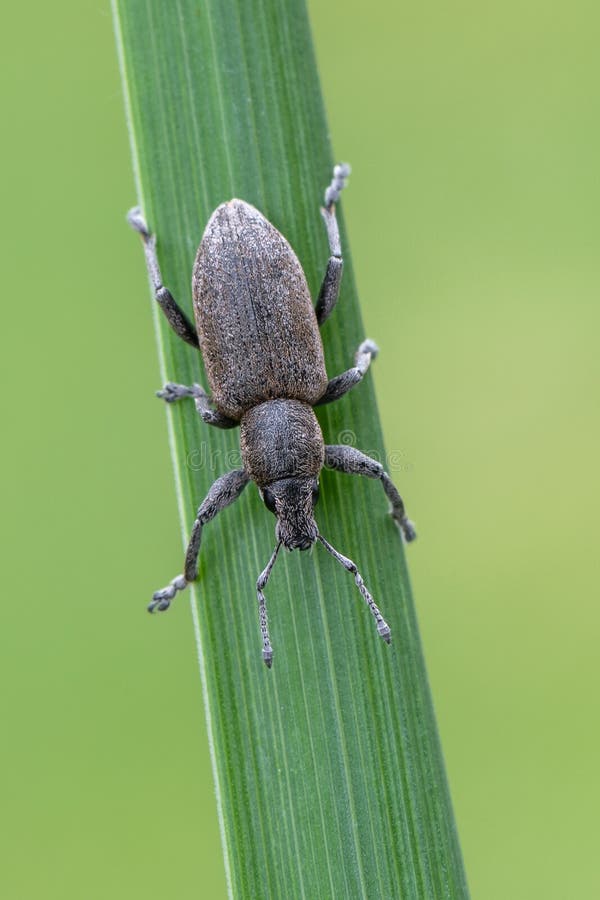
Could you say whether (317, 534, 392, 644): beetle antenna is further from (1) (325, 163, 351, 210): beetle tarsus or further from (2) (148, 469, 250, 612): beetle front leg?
(1) (325, 163, 351, 210): beetle tarsus

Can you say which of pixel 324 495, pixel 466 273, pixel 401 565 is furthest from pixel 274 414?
pixel 466 273

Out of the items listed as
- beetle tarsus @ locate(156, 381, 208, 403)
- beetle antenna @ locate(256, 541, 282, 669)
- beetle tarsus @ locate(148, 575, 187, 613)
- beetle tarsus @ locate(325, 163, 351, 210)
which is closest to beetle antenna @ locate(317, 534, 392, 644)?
beetle antenna @ locate(256, 541, 282, 669)

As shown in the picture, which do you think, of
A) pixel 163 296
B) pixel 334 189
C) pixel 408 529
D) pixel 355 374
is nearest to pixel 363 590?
pixel 408 529

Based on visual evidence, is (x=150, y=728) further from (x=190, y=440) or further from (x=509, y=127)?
(x=509, y=127)

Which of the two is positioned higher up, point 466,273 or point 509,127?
point 509,127

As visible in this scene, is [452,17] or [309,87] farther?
[452,17]

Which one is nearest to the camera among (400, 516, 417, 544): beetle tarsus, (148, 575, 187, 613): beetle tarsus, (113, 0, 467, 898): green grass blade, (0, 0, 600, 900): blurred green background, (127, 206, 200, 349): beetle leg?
(113, 0, 467, 898): green grass blade
